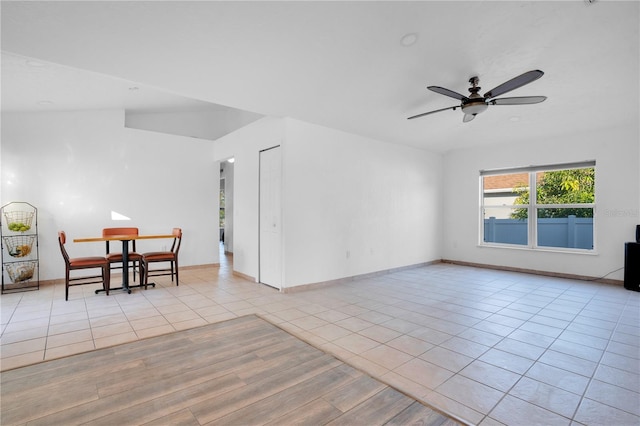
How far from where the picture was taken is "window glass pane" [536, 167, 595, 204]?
5.67 m

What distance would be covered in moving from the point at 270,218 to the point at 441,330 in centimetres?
294

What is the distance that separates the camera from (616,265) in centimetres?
520

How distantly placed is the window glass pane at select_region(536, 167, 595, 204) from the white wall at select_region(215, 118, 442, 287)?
7.25ft

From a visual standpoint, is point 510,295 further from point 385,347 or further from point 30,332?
point 30,332

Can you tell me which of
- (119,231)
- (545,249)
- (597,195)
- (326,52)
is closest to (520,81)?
(326,52)

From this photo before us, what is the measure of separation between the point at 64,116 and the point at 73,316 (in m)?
3.50

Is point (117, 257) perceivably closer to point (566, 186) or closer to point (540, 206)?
point (540, 206)

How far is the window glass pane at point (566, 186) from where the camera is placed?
567cm

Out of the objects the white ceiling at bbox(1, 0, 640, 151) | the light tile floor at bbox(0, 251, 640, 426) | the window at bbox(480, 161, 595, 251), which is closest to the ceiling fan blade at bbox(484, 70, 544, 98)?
the white ceiling at bbox(1, 0, 640, 151)

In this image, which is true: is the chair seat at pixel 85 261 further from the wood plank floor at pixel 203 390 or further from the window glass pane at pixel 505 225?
the window glass pane at pixel 505 225

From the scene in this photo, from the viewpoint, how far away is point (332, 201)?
202 inches

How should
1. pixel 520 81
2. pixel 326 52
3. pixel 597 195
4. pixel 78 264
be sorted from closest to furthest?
pixel 520 81 < pixel 326 52 < pixel 78 264 < pixel 597 195

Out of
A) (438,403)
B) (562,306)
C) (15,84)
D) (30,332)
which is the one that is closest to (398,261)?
(562,306)

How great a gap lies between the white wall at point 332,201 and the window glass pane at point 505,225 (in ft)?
4.51
